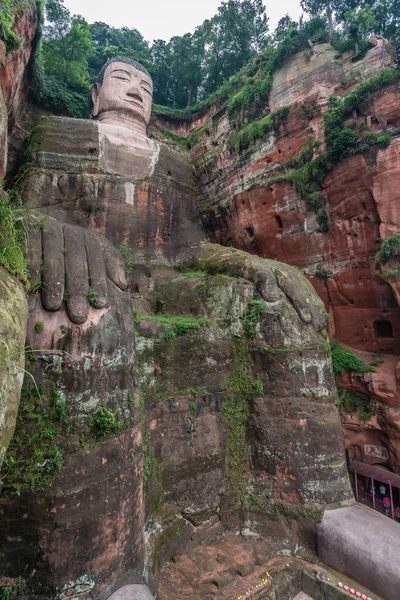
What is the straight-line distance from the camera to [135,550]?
18.1 ft

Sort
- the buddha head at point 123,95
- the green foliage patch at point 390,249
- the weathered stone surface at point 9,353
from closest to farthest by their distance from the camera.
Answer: the weathered stone surface at point 9,353
the green foliage patch at point 390,249
the buddha head at point 123,95

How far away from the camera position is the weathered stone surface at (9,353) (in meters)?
3.12

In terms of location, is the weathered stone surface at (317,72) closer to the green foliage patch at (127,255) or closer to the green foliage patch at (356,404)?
the green foliage patch at (127,255)

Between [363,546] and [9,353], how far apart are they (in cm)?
775

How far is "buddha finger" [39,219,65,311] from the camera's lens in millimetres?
5059

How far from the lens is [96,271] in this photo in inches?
230

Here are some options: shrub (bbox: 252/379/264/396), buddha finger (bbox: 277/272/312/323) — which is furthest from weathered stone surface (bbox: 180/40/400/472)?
shrub (bbox: 252/379/264/396)

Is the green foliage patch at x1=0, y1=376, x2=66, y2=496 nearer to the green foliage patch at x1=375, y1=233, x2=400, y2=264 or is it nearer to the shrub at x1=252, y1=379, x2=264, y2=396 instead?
the shrub at x1=252, y1=379, x2=264, y2=396

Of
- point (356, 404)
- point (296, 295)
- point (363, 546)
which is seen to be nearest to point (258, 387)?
point (296, 295)

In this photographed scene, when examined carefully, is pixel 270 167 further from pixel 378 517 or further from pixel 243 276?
pixel 378 517

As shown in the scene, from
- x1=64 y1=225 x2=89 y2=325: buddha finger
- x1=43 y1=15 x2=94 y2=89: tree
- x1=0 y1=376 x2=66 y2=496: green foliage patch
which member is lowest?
x1=0 y1=376 x2=66 y2=496: green foliage patch

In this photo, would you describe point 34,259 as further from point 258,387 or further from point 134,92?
point 134,92

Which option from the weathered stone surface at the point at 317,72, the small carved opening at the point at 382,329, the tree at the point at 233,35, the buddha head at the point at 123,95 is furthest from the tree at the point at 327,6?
the small carved opening at the point at 382,329

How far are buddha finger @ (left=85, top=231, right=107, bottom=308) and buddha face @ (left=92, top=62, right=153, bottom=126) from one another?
27.0 ft
